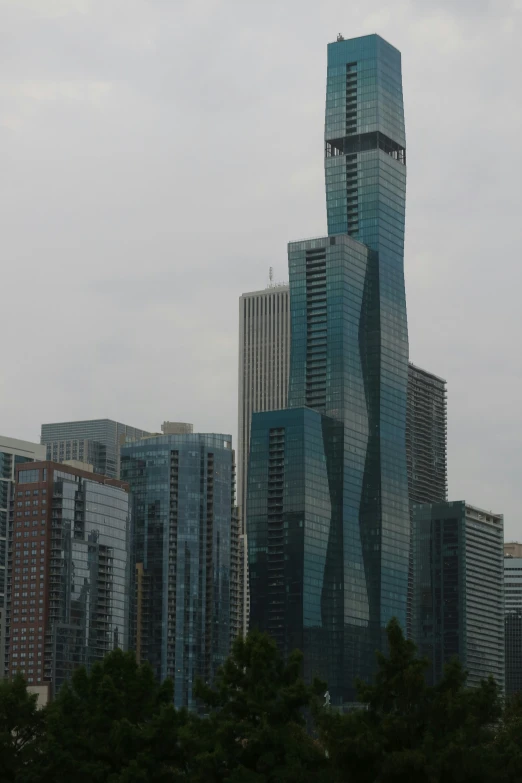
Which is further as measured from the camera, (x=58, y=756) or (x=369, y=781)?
(x=58, y=756)

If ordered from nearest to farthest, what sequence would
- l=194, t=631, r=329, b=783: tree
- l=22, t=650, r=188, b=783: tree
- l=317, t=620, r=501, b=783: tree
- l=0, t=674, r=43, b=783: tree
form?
1. l=317, t=620, r=501, b=783: tree
2. l=194, t=631, r=329, b=783: tree
3. l=22, t=650, r=188, b=783: tree
4. l=0, t=674, r=43, b=783: tree

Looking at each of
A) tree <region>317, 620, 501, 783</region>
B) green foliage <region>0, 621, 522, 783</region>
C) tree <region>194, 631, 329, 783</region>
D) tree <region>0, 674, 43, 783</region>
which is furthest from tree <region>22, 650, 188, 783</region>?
tree <region>317, 620, 501, 783</region>

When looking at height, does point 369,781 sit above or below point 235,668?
below

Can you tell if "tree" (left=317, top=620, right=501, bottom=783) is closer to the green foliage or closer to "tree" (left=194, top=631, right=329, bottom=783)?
the green foliage

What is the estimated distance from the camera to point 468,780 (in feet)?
216

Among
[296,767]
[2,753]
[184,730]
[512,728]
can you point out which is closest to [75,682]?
[2,753]

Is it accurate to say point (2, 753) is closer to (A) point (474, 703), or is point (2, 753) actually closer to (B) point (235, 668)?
(B) point (235, 668)

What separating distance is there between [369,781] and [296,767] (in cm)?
420

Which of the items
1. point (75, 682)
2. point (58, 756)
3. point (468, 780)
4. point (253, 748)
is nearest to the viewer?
point (468, 780)

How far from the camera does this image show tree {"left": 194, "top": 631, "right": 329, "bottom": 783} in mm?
69625

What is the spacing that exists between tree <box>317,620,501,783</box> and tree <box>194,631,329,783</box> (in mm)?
3274

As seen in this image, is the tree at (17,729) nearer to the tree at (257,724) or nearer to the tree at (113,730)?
the tree at (113,730)

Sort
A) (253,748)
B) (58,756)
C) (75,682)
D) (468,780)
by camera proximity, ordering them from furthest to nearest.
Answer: (75,682) < (58,756) < (253,748) < (468,780)

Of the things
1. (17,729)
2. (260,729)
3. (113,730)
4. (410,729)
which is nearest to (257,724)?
(260,729)
